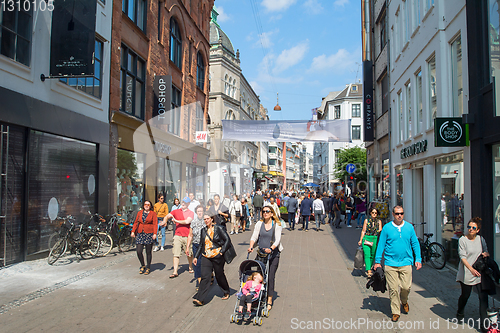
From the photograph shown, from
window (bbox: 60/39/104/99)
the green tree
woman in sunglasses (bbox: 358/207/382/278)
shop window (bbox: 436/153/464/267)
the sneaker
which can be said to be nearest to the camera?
the sneaker

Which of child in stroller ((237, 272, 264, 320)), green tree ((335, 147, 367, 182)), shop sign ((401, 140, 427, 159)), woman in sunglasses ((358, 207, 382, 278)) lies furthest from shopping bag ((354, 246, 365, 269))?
green tree ((335, 147, 367, 182))

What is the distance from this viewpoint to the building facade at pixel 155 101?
14.7 meters

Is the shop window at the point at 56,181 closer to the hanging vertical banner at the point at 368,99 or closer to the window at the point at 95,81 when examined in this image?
the window at the point at 95,81

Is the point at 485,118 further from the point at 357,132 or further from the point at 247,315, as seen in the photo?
the point at 357,132

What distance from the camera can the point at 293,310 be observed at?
19.9ft

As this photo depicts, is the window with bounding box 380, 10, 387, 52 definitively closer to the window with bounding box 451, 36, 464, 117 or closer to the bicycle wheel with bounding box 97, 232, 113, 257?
the window with bounding box 451, 36, 464, 117

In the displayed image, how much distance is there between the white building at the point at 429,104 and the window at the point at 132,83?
1142 centimetres

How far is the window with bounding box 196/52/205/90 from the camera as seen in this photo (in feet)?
88.1

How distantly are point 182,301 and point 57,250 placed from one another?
4.81 metres

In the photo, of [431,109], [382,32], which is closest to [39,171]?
[431,109]

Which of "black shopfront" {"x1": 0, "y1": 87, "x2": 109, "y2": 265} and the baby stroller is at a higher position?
"black shopfront" {"x1": 0, "y1": 87, "x2": 109, "y2": 265}

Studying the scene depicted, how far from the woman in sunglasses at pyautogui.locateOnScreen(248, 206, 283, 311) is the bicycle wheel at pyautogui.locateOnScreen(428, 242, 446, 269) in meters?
5.35

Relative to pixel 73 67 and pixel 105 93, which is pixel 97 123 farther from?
pixel 73 67

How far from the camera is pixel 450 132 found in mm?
8547
